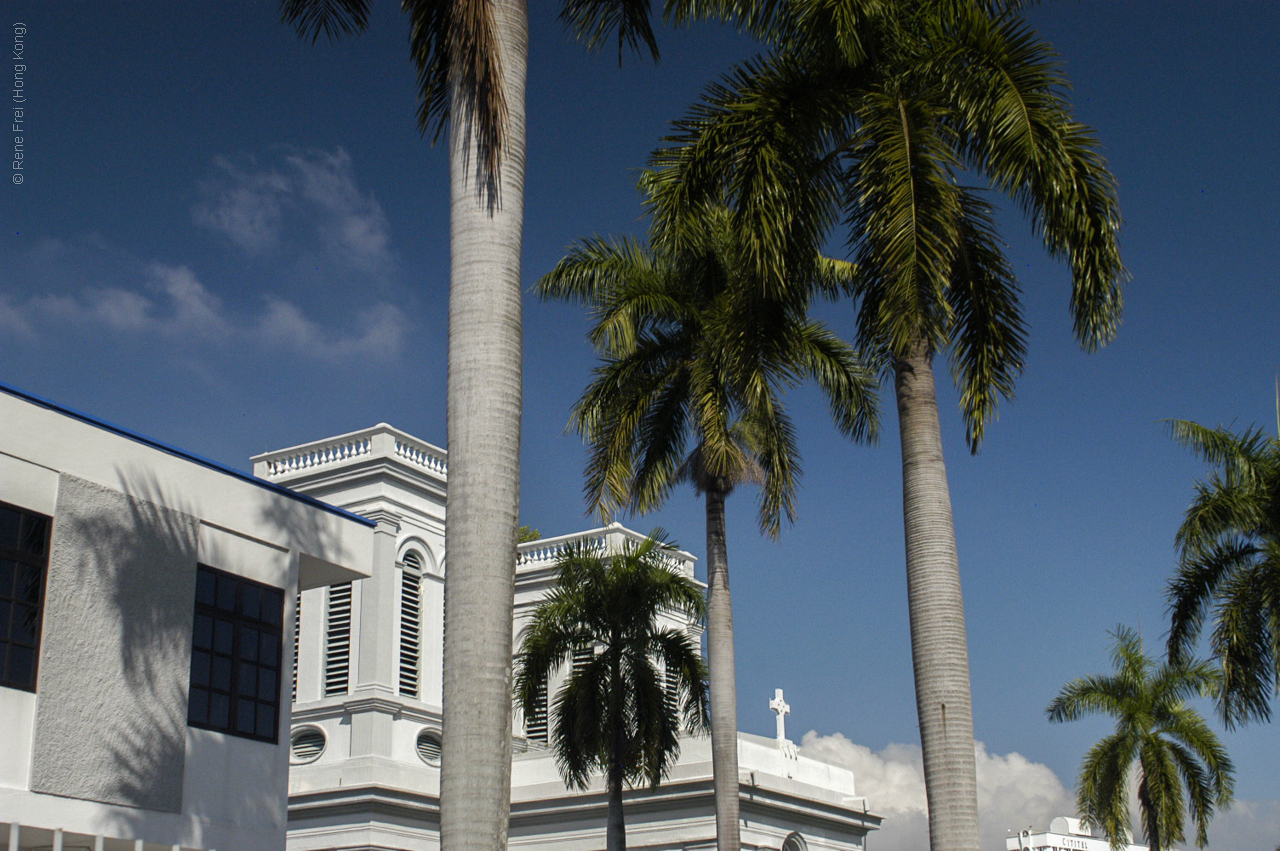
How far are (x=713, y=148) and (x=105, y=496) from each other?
8522mm

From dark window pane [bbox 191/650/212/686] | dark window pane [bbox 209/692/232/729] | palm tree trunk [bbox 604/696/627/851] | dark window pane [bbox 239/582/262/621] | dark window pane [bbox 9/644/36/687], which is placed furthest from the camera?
palm tree trunk [bbox 604/696/627/851]

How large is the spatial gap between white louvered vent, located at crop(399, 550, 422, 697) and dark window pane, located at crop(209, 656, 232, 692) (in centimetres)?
1888

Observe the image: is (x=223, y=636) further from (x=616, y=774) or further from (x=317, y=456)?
(x=317, y=456)

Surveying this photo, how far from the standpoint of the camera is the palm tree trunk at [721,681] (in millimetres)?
20531

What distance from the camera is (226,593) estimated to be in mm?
18188

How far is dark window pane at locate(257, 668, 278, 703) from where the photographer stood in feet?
60.5

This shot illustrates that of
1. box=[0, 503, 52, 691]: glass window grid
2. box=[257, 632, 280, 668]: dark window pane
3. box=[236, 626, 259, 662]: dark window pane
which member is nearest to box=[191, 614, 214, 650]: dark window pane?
box=[236, 626, 259, 662]: dark window pane

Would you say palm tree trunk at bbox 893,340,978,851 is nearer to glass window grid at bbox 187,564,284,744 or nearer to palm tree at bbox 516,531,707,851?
glass window grid at bbox 187,564,284,744

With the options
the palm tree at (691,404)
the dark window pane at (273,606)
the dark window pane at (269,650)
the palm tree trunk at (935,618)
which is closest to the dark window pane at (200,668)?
the dark window pane at (269,650)

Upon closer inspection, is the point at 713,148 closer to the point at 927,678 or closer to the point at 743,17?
the point at 743,17

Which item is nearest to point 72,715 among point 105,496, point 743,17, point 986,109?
point 105,496

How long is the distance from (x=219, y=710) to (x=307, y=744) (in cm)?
1875

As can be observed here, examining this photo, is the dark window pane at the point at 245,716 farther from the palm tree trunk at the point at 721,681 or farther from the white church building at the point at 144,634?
the palm tree trunk at the point at 721,681

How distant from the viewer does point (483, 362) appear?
10.6 metres
